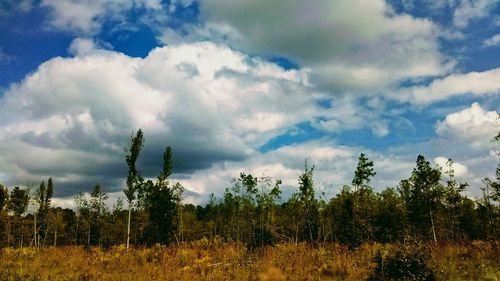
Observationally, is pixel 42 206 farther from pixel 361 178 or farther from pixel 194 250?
pixel 194 250

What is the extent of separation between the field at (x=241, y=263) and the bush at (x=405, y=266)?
0.29m

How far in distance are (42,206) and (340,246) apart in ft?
211

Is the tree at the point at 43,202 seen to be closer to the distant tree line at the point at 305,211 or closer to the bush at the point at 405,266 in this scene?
the distant tree line at the point at 305,211

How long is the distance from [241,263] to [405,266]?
6240mm

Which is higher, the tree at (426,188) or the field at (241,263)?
the tree at (426,188)

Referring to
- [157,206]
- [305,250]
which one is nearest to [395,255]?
[305,250]

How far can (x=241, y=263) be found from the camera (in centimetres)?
1527

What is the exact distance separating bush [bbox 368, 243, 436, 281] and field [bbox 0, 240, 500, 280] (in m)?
0.29

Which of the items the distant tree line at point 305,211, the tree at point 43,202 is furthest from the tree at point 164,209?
the tree at point 43,202

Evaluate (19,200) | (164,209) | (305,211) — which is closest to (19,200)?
(19,200)

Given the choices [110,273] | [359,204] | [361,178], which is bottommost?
[110,273]

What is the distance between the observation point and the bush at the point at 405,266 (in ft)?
35.7

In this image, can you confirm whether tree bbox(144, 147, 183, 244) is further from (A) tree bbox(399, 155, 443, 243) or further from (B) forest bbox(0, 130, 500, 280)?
(A) tree bbox(399, 155, 443, 243)

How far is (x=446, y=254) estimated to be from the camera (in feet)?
47.9
